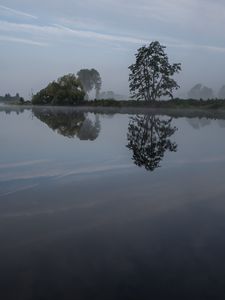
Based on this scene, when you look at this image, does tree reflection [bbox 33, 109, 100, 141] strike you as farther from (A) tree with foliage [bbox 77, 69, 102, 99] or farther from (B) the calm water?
(A) tree with foliage [bbox 77, 69, 102, 99]

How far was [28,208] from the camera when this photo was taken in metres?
8.46

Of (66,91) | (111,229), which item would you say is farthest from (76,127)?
(66,91)

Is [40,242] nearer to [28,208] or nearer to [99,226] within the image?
[99,226]

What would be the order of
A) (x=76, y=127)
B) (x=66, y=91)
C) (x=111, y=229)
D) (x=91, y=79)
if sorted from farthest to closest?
(x=91, y=79) < (x=66, y=91) < (x=76, y=127) < (x=111, y=229)

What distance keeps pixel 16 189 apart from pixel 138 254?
518 centimetres

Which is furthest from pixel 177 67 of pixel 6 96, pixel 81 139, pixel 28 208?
pixel 6 96

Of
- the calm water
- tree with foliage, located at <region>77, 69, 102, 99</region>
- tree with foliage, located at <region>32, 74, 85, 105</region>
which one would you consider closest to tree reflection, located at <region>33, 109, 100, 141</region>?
the calm water

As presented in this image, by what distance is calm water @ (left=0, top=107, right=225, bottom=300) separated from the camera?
16.5 ft

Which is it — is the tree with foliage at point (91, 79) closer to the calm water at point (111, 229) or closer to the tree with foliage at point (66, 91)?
the tree with foliage at point (66, 91)

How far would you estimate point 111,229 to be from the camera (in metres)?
7.26

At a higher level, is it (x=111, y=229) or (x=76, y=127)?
(x=76, y=127)

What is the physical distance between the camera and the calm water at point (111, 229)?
16.5 ft

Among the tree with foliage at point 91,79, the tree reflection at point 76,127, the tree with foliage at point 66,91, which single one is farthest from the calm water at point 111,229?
the tree with foliage at point 91,79

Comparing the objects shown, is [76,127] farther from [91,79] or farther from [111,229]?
[91,79]
